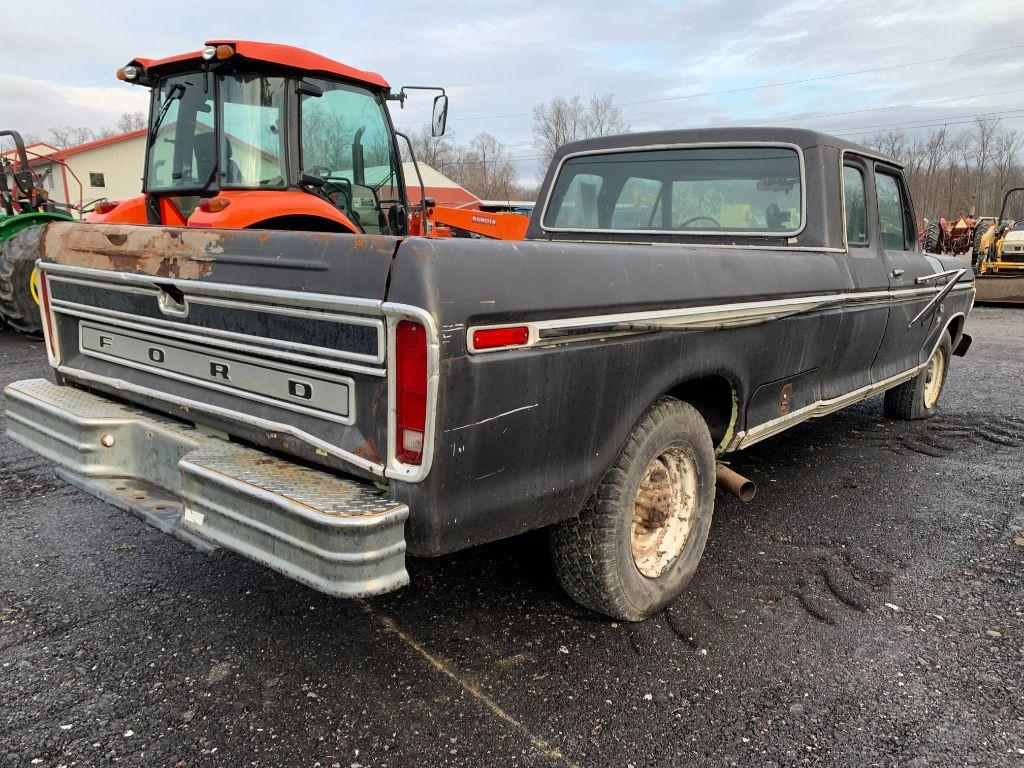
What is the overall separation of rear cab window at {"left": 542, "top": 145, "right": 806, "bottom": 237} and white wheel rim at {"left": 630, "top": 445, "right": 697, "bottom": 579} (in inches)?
62.3

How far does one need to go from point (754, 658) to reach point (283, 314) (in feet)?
6.42

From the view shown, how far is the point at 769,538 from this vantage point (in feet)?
11.8

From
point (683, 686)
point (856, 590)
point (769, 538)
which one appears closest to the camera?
point (683, 686)

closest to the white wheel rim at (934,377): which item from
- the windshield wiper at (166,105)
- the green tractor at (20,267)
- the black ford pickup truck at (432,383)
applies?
the black ford pickup truck at (432,383)

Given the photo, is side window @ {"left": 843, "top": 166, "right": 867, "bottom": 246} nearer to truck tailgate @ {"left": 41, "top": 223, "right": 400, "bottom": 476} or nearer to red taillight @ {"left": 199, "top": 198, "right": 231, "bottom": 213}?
truck tailgate @ {"left": 41, "top": 223, "right": 400, "bottom": 476}

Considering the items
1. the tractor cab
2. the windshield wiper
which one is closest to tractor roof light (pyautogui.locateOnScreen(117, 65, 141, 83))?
the tractor cab

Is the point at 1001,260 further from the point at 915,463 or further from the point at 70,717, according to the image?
the point at 70,717

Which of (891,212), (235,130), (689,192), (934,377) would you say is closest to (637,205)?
(689,192)

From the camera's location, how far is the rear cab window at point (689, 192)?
3.85 metres

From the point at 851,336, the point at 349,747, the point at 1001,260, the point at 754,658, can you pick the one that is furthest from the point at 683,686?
the point at 1001,260

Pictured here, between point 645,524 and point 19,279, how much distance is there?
800 cm

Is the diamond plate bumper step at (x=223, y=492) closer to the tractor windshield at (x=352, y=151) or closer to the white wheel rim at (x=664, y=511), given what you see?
the white wheel rim at (x=664, y=511)

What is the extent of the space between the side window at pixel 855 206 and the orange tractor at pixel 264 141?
9.20 ft

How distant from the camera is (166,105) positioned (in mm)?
5730
